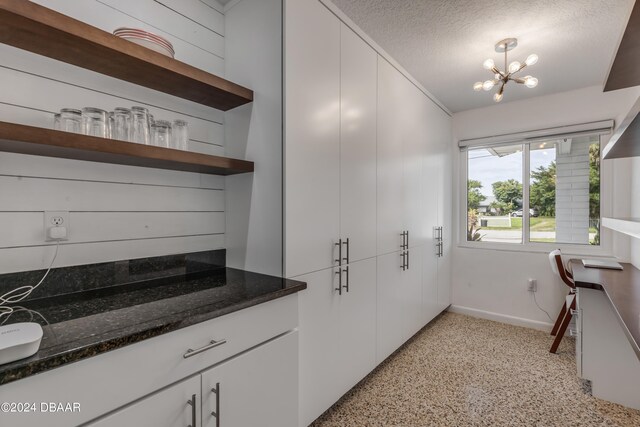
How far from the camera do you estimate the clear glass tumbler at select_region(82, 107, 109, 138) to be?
48.4 inches

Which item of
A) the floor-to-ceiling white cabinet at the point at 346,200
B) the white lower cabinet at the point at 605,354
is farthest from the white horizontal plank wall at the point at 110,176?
the white lower cabinet at the point at 605,354

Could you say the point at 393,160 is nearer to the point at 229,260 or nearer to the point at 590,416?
the point at 229,260

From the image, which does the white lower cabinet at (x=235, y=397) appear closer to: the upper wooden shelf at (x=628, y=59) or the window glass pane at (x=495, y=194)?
the upper wooden shelf at (x=628, y=59)

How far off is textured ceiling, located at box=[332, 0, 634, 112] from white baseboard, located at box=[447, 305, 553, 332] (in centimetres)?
250

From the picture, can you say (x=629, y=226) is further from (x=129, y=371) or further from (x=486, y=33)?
(x=129, y=371)

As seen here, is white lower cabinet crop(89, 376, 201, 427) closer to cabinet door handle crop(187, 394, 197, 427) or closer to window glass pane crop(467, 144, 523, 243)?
cabinet door handle crop(187, 394, 197, 427)

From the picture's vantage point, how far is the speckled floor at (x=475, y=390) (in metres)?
1.95

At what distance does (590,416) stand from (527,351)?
2.93 feet

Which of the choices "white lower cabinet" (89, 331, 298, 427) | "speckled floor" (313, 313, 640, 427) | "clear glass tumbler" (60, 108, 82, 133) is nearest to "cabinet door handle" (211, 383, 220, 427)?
"white lower cabinet" (89, 331, 298, 427)

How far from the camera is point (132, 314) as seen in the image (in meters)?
1.05

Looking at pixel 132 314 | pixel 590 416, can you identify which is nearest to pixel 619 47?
pixel 132 314

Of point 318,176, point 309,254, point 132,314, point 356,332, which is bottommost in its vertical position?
point 356,332

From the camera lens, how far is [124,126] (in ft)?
4.36

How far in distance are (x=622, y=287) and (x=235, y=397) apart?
7.69 ft
